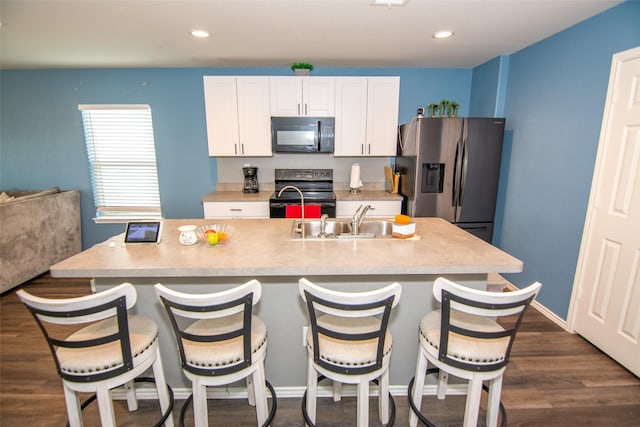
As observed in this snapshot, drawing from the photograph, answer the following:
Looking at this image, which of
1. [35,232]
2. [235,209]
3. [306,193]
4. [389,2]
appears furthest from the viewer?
[306,193]

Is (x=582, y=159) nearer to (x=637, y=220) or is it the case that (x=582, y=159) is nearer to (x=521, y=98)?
(x=637, y=220)

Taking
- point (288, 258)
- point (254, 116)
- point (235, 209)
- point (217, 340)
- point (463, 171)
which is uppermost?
point (254, 116)

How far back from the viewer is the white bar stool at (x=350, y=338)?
127cm

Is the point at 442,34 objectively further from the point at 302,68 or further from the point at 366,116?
the point at 302,68

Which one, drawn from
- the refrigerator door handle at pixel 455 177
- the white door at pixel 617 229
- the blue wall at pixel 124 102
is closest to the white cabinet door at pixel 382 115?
Result: the blue wall at pixel 124 102

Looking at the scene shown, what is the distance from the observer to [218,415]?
1.82 metres

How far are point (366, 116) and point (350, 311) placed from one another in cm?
297

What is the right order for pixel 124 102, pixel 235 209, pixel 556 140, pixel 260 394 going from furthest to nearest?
1. pixel 124 102
2. pixel 235 209
3. pixel 556 140
4. pixel 260 394

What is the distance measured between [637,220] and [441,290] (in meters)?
1.80

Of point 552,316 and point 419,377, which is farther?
point 552,316

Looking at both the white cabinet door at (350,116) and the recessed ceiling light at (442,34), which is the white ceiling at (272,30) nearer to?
the recessed ceiling light at (442,34)

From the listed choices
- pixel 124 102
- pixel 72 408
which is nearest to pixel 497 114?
pixel 72 408

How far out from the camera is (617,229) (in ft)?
7.40

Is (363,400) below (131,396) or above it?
above
